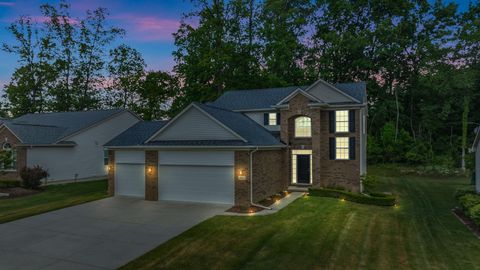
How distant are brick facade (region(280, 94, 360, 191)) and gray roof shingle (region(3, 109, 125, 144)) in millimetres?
19708

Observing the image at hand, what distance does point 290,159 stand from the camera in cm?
2156

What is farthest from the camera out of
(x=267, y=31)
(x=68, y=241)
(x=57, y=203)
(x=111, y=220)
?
(x=267, y=31)

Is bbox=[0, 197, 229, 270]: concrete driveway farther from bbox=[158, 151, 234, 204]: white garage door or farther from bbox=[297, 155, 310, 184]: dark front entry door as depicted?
bbox=[297, 155, 310, 184]: dark front entry door

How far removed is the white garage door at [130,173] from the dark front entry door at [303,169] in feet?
34.7

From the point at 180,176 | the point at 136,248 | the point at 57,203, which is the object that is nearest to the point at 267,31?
the point at 180,176

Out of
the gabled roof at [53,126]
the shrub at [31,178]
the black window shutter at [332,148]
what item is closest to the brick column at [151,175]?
the shrub at [31,178]

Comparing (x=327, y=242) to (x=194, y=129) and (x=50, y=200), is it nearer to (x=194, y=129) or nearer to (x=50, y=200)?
(x=194, y=129)

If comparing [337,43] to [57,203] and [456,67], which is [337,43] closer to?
[456,67]

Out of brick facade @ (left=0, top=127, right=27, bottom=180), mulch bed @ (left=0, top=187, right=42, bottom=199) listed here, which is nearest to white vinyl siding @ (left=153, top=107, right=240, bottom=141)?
mulch bed @ (left=0, top=187, right=42, bottom=199)

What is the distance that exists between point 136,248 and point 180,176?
759cm

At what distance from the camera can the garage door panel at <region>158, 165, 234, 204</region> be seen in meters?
16.4

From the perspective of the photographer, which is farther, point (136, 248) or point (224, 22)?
point (224, 22)

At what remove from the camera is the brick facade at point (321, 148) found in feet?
65.8

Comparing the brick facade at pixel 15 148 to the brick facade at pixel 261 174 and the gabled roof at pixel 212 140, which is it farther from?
the brick facade at pixel 261 174
